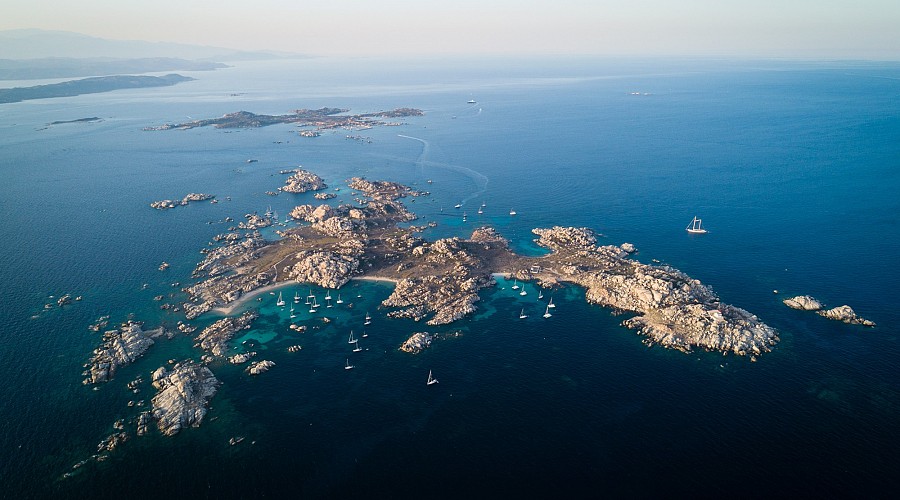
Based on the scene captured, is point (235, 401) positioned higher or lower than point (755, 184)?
lower

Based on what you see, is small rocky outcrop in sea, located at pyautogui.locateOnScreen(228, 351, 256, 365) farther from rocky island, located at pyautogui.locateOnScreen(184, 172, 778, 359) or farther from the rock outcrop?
the rock outcrop

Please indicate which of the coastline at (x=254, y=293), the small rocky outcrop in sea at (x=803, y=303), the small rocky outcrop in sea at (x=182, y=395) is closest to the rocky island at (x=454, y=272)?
the coastline at (x=254, y=293)

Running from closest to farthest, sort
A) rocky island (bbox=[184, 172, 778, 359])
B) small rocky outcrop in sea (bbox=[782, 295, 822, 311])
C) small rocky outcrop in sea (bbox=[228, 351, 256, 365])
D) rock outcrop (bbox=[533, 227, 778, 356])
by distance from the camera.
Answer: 1. small rocky outcrop in sea (bbox=[228, 351, 256, 365])
2. rock outcrop (bbox=[533, 227, 778, 356])
3. rocky island (bbox=[184, 172, 778, 359])
4. small rocky outcrop in sea (bbox=[782, 295, 822, 311])

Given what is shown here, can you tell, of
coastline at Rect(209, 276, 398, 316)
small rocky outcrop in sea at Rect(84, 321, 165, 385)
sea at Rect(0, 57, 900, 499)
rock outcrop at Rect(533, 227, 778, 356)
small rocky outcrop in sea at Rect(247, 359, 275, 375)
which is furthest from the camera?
coastline at Rect(209, 276, 398, 316)

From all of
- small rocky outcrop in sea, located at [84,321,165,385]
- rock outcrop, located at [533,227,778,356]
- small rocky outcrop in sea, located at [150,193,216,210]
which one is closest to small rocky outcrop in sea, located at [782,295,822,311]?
rock outcrop, located at [533,227,778,356]

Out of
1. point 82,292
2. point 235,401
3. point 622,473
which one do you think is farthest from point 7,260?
point 622,473

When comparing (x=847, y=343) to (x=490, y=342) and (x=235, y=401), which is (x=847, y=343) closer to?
(x=490, y=342)

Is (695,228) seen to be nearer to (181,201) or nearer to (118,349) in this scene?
(118,349)
